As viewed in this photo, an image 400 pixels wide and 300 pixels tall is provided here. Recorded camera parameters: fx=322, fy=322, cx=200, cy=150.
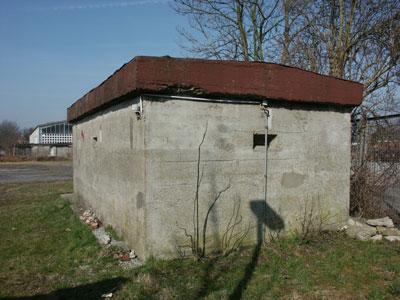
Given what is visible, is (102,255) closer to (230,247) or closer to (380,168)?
(230,247)

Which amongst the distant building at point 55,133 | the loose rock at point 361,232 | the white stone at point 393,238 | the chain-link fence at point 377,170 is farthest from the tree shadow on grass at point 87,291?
the distant building at point 55,133

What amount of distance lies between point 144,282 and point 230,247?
146 cm

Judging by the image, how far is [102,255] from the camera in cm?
444

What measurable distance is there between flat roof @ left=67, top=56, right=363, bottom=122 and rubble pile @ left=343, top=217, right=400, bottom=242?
207 cm

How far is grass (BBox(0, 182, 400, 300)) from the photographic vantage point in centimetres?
345

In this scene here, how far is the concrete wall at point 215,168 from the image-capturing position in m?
4.12

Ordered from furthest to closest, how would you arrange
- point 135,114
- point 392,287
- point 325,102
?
point 325,102 → point 135,114 → point 392,287

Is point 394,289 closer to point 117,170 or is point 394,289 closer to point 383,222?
point 383,222

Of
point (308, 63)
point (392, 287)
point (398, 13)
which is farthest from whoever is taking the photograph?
point (308, 63)

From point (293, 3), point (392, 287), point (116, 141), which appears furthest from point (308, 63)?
point (392, 287)

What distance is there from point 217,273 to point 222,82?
2452 millimetres

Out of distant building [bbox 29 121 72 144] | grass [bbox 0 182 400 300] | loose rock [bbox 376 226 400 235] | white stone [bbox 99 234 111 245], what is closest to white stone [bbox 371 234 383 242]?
grass [bbox 0 182 400 300]

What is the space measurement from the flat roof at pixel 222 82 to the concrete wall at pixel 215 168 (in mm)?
194

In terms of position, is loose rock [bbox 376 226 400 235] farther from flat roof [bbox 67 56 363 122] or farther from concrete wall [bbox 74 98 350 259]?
flat roof [bbox 67 56 363 122]
